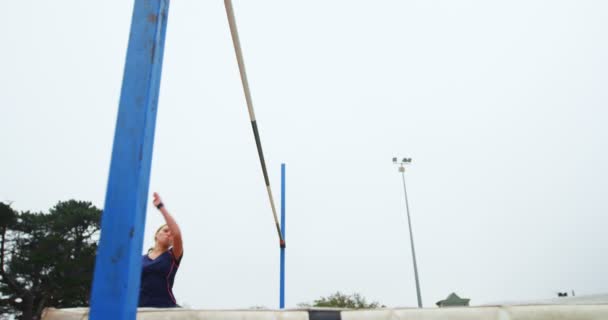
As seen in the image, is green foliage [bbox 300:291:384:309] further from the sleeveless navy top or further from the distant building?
the sleeveless navy top

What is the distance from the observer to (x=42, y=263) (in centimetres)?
1814

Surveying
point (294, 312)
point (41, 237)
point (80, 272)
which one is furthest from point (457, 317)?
point (41, 237)

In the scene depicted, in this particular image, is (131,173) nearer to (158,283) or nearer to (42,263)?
(158,283)

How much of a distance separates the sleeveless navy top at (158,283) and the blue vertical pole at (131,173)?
136cm

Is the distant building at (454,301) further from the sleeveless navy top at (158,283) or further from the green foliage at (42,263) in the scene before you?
the green foliage at (42,263)

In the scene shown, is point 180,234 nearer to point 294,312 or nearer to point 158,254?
point 158,254

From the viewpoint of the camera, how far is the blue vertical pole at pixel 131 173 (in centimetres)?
79

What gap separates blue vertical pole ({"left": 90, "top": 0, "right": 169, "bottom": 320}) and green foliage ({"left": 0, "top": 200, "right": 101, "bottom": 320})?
21338mm

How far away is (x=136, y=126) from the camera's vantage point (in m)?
0.90

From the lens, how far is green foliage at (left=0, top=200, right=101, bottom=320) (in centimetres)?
1770

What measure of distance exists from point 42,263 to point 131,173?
22606mm

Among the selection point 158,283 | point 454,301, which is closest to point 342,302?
point 454,301

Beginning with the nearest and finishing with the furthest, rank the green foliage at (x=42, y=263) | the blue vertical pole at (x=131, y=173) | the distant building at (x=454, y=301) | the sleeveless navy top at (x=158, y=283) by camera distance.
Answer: the blue vertical pole at (x=131, y=173)
the sleeveless navy top at (x=158, y=283)
the distant building at (x=454, y=301)
the green foliage at (x=42, y=263)

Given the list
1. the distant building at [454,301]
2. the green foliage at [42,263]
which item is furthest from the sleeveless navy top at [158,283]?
the green foliage at [42,263]
